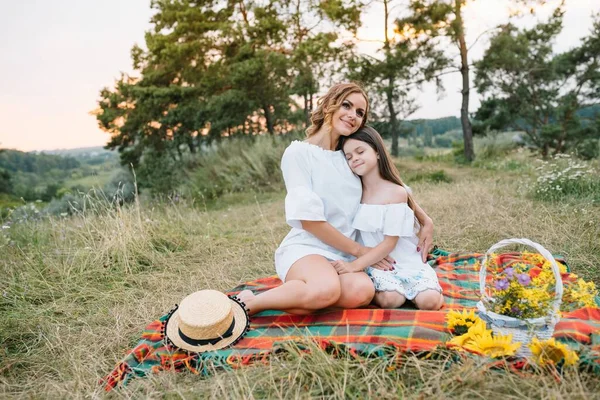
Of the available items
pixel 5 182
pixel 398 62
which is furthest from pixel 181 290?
pixel 5 182

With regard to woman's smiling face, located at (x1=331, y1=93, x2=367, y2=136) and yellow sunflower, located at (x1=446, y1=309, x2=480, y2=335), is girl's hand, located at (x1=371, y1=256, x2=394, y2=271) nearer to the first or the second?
yellow sunflower, located at (x1=446, y1=309, x2=480, y2=335)

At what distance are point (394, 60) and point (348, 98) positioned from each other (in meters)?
9.40

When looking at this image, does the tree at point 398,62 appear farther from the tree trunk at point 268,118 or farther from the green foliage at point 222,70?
the tree trunk at point 268,118

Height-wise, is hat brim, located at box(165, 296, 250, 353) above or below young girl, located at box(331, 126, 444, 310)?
below

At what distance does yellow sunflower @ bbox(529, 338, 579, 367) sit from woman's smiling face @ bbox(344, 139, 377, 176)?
1340 millimetres

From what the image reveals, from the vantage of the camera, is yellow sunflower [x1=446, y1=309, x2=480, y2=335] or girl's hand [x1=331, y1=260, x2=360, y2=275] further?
girl's hand [x1=331, y1=260, x2=360, y2=275]

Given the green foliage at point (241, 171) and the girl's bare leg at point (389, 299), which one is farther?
the green foliage at point (241, 171)

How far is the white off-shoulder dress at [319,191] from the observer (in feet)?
8.45

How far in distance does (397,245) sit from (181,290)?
1.75 m

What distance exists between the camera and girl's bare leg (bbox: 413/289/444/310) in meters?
2.47

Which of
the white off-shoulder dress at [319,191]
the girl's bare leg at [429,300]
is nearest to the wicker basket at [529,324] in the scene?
the girl's bare leg at [429,300]

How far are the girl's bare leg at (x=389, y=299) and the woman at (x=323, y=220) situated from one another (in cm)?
9

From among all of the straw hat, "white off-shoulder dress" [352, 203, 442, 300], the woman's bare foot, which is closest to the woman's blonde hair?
"white off-shoulder dress" [352, 203, 442, 300]

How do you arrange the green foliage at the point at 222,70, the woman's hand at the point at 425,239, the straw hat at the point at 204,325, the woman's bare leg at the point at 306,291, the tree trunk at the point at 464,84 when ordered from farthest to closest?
the green foliage at the point at 222,70 < the tree trunk at the point at 464,84 < the woman's hand at the point at 425,239 < the woman's bare leg at the point at 306,291 < the straw hat at the point at 204,325
